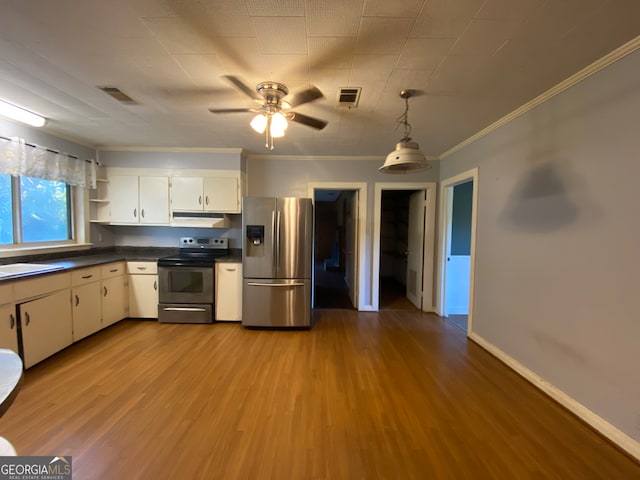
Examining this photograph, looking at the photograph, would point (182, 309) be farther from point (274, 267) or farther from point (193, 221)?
point (274, 267)

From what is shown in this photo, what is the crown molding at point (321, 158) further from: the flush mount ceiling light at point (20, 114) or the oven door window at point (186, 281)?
the flush mount ceiling light at point (20, 114)

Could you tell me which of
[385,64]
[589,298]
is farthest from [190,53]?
[589,298]

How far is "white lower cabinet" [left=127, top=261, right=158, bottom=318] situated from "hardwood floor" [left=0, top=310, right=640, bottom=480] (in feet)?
2.17

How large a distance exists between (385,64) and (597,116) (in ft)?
4.80

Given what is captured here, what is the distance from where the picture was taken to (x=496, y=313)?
110 inches

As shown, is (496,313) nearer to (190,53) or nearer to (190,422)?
(190,422)

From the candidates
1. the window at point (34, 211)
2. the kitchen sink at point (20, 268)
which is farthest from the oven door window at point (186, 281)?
the window at point (34, 211)

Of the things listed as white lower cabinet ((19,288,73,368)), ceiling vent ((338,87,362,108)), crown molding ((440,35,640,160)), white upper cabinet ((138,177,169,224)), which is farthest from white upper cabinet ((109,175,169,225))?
crown molding ((440,35,640,160))

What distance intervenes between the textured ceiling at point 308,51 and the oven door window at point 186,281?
6.16ft

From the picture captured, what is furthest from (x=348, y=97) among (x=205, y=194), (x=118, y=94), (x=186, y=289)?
(x=186, y=289)

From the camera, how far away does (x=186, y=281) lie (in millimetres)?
3529

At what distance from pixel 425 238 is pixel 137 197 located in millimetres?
4244

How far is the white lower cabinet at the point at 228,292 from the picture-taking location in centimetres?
355

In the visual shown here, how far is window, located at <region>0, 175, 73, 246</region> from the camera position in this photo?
285 cm
